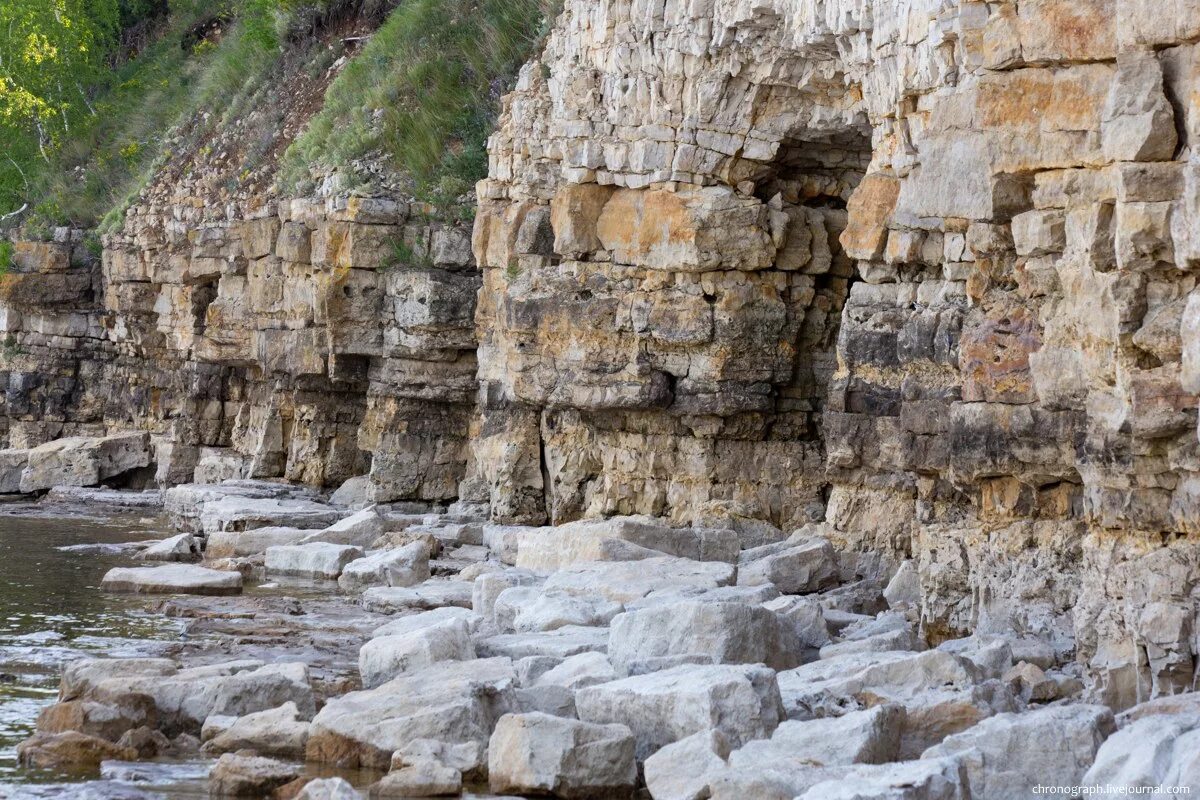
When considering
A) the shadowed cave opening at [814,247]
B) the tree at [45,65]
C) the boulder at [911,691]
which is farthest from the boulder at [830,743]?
the tree at [45,65]

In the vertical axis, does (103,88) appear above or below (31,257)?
above

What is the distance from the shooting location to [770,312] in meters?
17.6

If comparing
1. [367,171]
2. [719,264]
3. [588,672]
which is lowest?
[588,672]

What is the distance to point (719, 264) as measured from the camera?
57.2ft

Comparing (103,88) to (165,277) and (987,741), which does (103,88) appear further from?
(987,741)

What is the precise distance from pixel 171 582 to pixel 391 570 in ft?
6.83

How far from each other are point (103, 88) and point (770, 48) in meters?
29.8

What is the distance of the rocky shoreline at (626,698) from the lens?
8031 mm

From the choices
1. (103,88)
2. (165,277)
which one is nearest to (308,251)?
(165,277)

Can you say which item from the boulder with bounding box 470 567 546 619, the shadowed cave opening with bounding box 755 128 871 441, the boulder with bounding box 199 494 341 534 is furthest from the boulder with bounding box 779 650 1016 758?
the boulder with bounding box 199 494 341 534

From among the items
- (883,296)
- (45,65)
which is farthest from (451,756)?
(45,65)

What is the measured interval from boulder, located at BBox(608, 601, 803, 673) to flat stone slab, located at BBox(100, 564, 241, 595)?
672cm

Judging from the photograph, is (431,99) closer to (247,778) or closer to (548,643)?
(548,643)

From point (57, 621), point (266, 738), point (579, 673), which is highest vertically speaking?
point (579, 673)
